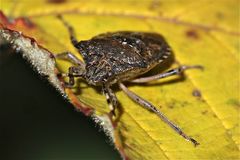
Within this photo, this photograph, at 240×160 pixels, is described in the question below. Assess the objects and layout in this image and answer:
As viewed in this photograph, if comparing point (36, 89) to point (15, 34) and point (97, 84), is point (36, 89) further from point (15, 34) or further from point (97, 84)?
point (15, 34)

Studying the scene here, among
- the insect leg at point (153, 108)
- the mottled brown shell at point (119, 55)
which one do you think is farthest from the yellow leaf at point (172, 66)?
the mottled brown shell at point (119, 55)

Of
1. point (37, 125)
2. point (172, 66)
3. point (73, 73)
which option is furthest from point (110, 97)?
point (37, 125)

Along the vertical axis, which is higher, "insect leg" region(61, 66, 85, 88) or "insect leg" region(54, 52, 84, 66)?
"insect leg" region(54, 52, 84, 66)

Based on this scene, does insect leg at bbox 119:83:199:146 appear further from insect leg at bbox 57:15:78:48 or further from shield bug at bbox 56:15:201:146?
insect leg at bbox 57:15:78:48

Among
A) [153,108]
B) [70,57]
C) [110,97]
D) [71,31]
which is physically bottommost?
[153,108]

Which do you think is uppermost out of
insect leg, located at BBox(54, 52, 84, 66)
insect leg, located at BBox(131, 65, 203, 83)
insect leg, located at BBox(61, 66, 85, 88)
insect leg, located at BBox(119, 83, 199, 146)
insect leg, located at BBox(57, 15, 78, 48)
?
insect leg, located at BBox(57, 15, 78, 48)

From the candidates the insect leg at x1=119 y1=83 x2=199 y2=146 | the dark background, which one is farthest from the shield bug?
the dark background

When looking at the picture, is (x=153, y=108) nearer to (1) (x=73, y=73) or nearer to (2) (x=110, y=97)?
(2) (x=110, y=97)
